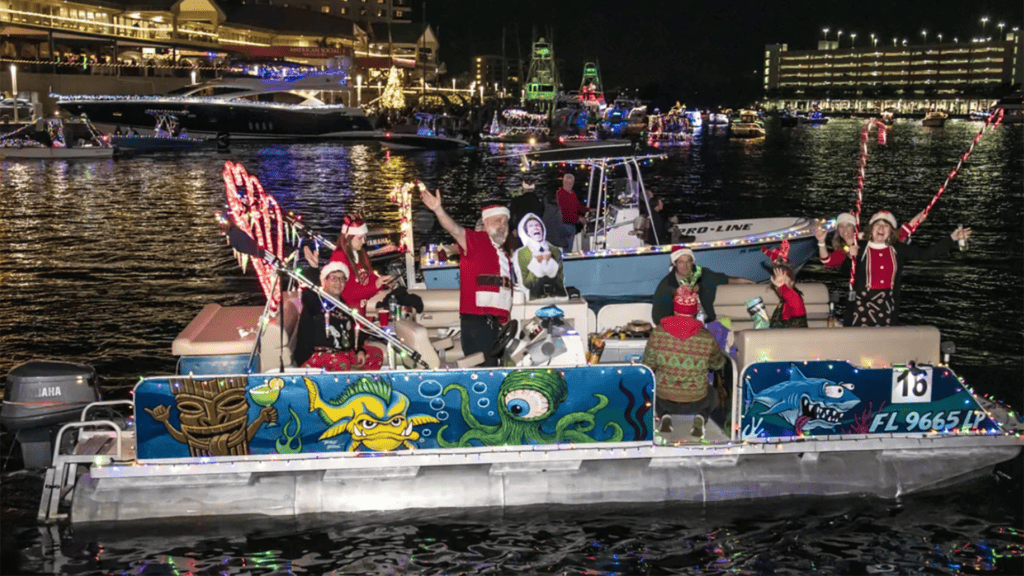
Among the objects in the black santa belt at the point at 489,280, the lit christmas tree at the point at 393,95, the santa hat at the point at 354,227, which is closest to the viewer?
the black santa belt at the point at 489,280

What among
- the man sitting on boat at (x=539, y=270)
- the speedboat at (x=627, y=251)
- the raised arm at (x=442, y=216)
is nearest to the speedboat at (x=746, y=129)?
the speedboat at (x=627, y=251)

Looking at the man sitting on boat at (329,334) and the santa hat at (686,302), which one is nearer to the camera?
the santa hat at (686,302)

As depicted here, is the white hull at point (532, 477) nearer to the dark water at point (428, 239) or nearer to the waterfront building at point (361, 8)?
the dark water at point (428, 239)

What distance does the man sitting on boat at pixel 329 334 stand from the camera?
9297mm

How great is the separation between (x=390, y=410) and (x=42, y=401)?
131 inches

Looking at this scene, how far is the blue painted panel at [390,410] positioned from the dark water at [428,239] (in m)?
0.90

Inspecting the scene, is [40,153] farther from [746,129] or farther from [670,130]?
[746,129]

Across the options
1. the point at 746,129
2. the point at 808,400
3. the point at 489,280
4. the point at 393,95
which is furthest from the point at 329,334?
the point at 746,129

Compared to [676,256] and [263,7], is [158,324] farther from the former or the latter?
[263,7]

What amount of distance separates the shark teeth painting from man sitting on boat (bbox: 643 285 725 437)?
511mm

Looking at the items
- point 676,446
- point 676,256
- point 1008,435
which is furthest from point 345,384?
point 1008,435

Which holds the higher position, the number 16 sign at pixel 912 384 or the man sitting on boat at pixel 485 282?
the man sitting on boat at pixel 485 282

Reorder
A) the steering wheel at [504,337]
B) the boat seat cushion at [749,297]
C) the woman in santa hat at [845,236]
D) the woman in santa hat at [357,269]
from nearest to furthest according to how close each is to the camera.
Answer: the steering wheel at [504,337], the woman in santa hat at [357,269], the woman in santa hat at [845,236], the boat seat cushion at [749,297]

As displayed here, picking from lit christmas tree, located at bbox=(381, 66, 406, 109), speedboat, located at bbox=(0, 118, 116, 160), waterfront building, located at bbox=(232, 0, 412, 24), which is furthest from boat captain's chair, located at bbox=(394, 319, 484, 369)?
waterfront building, located at bbox=(232, 0, 412, 24)
